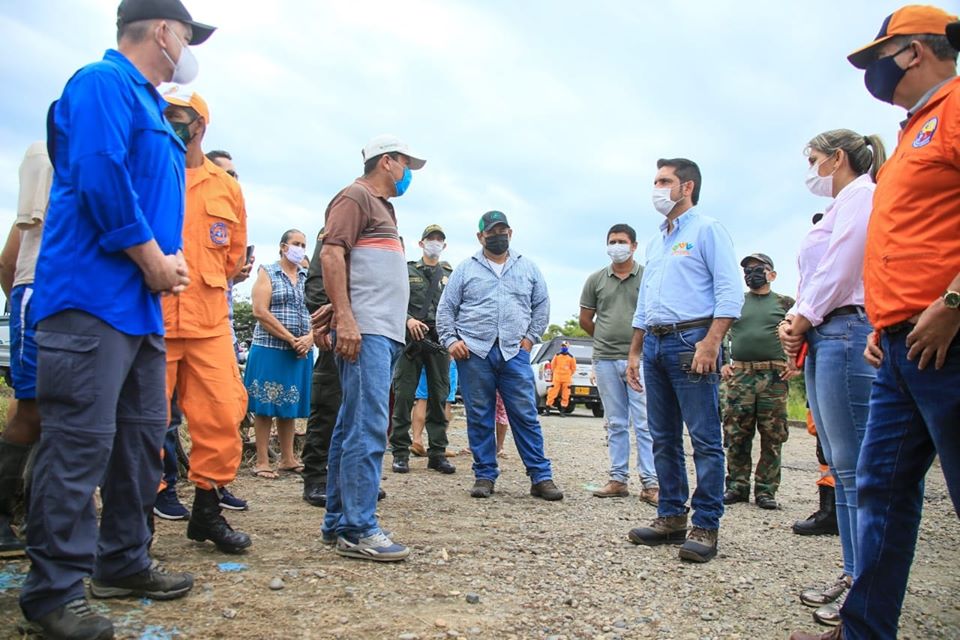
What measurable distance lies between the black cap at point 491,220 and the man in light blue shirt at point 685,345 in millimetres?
1736

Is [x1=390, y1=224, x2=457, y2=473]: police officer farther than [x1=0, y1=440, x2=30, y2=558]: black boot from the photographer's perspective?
Yes

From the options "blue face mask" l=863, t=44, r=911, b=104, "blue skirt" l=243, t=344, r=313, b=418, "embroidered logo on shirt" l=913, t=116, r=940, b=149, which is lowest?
"blue skirt" l=243, t=344, r=313, b=418

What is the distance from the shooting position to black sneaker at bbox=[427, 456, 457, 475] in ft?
22.6

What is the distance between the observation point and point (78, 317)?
7.98 ft

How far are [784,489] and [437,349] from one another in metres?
3.52

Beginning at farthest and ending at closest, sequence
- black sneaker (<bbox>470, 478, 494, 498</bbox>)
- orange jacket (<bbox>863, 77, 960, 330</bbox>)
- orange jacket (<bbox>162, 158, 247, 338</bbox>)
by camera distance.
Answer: black sneaker (<bbox>470, 478, 494, 498</bbox>), orange jacket (<bbox>162, 158, 247, 338</bbox>), orange jacket (<bbox>863, 77, 960, 330</bbox>)

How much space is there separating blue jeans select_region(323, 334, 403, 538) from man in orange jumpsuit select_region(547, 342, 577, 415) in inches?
472

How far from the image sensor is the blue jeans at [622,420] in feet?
19.5

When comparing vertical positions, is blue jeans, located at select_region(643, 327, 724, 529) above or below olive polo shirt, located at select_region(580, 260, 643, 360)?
below

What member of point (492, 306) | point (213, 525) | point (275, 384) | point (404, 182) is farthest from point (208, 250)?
point (492, 306)

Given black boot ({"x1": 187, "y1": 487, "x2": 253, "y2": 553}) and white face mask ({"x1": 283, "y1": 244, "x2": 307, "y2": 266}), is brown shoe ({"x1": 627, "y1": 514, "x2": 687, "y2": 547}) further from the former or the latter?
white face mask ({"x1": 283, "y1": 244, "x2": 307, "y2": 266})

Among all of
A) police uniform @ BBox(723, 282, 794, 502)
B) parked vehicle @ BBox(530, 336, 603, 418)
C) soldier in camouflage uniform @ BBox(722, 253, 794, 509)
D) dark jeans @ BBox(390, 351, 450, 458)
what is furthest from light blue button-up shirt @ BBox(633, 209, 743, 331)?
parked vehicle @ BBox(530, 336, 603, 418)

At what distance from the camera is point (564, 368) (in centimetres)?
1558

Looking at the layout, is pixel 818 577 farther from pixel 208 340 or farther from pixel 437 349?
pixel 437 349
